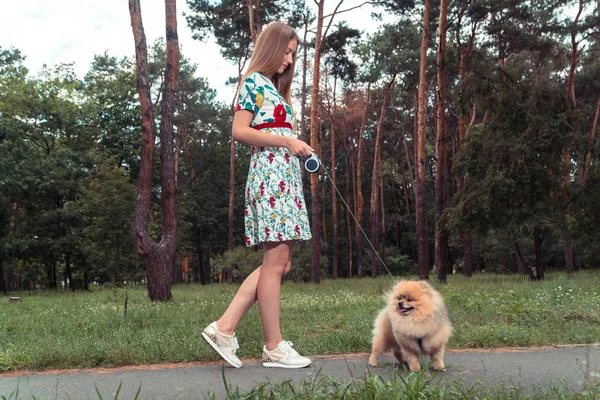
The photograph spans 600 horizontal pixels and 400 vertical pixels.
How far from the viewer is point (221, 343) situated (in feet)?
12.5

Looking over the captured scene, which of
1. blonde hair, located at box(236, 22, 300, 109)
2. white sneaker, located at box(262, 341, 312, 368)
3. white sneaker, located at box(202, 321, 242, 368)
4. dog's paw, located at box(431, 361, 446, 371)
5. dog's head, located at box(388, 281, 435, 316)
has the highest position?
blonde hair, located at box(236, 22, 300, 109)

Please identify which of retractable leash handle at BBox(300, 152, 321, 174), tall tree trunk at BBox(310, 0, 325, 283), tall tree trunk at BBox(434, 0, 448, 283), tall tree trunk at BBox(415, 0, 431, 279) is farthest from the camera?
tall tree trunk at BBox(310, 0, 325, 283)

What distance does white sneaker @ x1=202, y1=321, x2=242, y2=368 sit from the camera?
3.79m

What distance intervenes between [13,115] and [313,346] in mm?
28078

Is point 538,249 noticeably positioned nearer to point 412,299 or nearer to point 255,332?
point 255,332

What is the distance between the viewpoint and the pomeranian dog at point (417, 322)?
3.75 meters

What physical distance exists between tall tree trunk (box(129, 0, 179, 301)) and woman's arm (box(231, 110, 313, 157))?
25.1 feet

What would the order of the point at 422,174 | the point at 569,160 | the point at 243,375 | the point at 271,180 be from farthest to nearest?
the point at 569,160 < the point at 422,174 < the point at 271,180 < the point at 243,375

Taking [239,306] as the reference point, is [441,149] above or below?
above

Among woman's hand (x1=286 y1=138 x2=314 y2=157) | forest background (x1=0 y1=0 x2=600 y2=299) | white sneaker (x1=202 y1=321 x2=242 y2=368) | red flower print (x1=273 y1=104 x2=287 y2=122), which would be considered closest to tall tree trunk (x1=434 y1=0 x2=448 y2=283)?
forest background (x1=0 y1=0 x2=600 y2=299)

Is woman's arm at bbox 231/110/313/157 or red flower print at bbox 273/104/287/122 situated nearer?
woman's arm at bbox 231/110/313/157

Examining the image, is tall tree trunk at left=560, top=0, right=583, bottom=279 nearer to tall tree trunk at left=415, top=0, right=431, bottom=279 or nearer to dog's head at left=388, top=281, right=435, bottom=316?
tall tree trunk at left=415, top=0, right=431, bottom=279

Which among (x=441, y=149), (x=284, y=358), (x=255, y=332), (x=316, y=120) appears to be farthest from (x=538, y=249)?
(x=284, y=358)

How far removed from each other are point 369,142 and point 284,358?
37.8m
